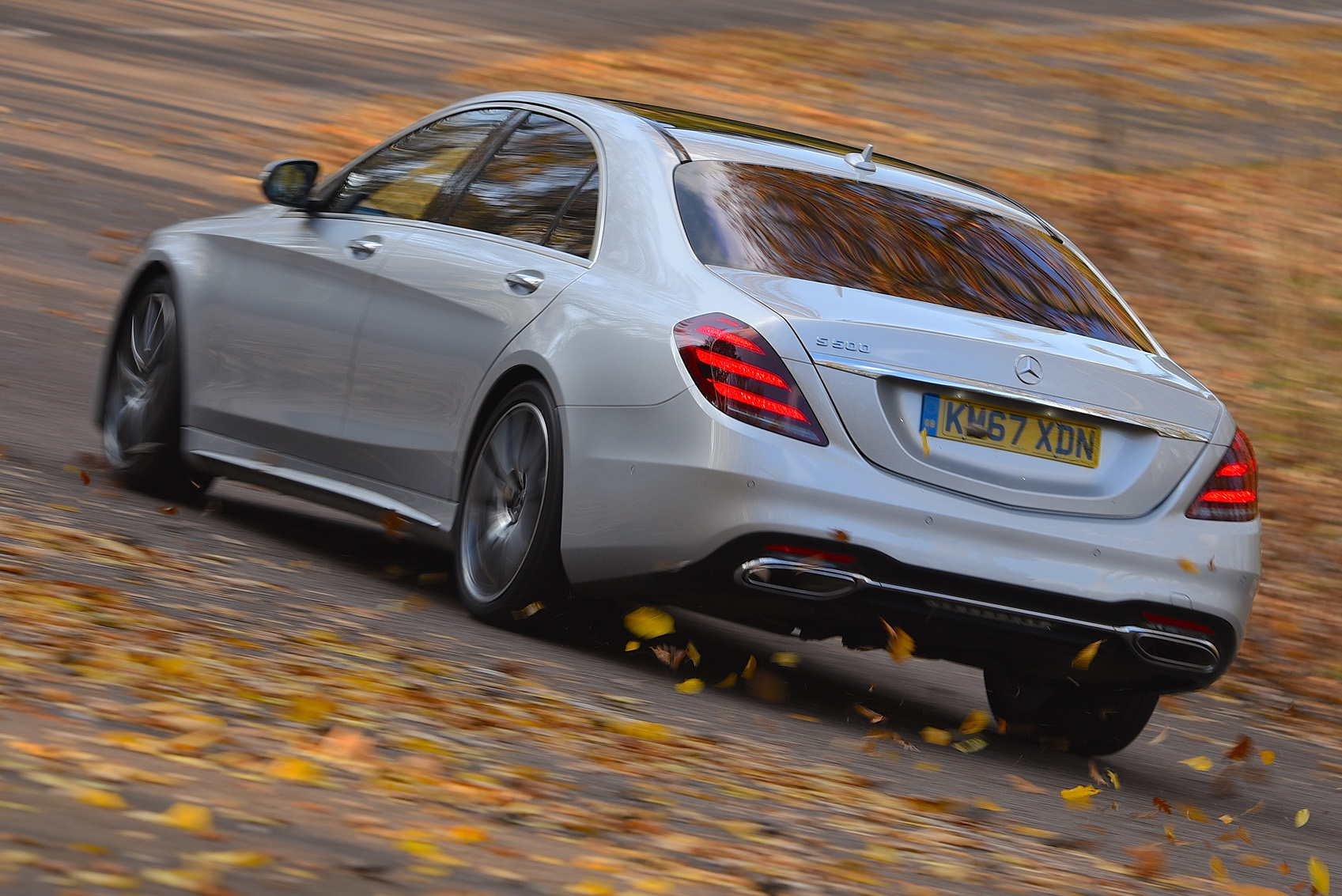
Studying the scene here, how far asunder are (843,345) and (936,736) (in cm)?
134

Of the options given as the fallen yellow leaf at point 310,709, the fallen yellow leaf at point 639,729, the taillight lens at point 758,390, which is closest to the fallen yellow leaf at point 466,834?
the fallen yellow leaf at point 310,709

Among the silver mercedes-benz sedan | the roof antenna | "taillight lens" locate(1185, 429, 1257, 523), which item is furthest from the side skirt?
"taillight lens" locate(1185, 429, 1257, 523)

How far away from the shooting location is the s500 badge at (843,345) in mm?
5656

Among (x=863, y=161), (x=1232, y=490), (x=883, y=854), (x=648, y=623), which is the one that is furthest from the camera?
(x=863, y=161)

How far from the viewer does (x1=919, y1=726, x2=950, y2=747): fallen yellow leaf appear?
6.26m

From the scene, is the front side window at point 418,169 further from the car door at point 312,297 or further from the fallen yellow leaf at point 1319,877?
the fallen yellow leaf at point 1319,877

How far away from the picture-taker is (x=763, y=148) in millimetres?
6785

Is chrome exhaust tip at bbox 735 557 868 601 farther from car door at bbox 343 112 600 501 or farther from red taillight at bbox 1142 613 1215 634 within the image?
car door at bbox 343 112 600 501

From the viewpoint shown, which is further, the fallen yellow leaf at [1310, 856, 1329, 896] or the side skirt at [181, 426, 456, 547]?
the side skirt at [181, 426, 456, 547]

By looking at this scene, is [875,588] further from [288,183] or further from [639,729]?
[288,183]

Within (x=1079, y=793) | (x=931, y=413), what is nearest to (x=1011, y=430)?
(x=931, y=413)

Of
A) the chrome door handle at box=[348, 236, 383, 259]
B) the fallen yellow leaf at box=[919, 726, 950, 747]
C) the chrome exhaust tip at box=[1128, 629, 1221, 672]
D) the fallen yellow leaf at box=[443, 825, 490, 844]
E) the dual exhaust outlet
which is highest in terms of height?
the chrome door handle at box=[348, 236, 383, 259]

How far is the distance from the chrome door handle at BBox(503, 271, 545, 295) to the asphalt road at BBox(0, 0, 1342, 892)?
103 centimetres

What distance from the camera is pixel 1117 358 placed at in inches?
240
